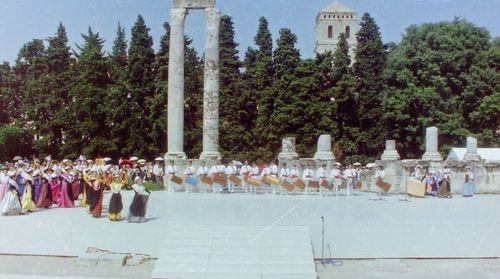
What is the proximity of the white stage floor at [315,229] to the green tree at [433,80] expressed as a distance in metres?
23.0

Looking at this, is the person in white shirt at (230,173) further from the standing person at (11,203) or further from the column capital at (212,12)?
the standing person at (11,203)

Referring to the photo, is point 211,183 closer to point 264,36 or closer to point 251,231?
point 251,231

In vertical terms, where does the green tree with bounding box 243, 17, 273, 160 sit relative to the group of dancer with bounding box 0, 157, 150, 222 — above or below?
above

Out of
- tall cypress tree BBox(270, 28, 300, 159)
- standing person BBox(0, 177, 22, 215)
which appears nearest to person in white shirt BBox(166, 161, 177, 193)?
standing person BBox(0, 177, 22, 215)

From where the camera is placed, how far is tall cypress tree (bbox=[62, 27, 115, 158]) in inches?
1897

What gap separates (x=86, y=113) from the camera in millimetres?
48781

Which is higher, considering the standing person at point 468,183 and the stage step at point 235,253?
the standing person at point 468,183

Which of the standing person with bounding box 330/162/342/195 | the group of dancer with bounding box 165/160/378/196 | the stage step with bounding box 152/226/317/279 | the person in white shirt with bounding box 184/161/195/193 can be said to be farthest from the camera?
the person in white shirt with bounding box 184/161/195/193

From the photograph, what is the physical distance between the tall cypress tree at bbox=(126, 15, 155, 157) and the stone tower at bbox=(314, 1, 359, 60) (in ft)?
120

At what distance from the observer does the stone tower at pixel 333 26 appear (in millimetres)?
82938

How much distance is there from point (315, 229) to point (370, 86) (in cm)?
3540

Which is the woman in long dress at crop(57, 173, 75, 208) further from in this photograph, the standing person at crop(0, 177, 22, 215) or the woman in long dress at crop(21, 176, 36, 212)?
the standing person at crop(0, 177, 22, 215)

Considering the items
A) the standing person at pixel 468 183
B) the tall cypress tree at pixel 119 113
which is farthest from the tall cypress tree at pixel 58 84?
the standing person at pixel 468 183

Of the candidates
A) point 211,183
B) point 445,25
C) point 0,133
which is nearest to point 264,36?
point 445,25
